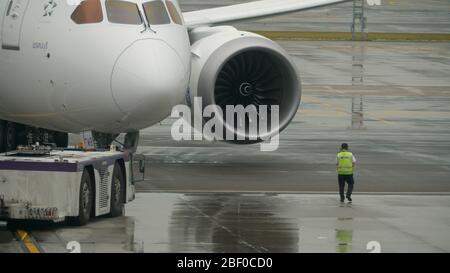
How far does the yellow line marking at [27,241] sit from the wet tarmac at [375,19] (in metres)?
45.2

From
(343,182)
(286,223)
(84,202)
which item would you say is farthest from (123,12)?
(343,182)

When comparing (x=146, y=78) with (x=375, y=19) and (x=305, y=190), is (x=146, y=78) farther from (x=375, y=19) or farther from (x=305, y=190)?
(x=375, y=19)

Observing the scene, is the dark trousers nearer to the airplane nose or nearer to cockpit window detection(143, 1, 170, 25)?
the airplane nose

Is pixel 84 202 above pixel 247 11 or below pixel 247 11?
below

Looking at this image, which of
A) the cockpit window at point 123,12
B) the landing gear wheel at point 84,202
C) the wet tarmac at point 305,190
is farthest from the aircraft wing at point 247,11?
the landing gear wheel at point 84,202

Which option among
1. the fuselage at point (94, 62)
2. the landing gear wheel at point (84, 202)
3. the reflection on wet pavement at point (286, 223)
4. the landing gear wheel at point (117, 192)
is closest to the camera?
the reflection on wet pavement at point (286, 223)

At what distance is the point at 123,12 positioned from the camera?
82.9 feet

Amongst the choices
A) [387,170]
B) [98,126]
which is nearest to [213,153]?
[387,170]

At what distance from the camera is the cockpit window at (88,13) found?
2505cm

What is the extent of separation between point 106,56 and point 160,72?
949 millimetres

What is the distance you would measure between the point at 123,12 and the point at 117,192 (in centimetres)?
310

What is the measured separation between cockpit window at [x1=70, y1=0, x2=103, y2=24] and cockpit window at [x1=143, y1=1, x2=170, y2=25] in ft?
2.74

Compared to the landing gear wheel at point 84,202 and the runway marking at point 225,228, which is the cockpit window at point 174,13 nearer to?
the runway marking at point 225,228
